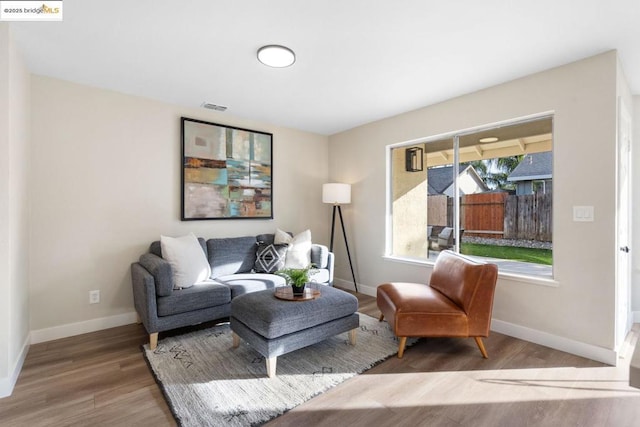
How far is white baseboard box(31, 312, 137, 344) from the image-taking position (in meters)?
2.80

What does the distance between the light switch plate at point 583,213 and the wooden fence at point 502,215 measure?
0.97 feet

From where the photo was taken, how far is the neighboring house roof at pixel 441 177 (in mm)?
3514

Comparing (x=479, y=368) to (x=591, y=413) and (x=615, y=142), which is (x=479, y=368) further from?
(x=615, y=142)

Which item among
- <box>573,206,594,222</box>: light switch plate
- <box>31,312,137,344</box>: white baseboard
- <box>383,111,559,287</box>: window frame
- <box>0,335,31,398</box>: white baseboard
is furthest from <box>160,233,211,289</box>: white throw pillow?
<box>573,206,594,222</box>: light switch plate

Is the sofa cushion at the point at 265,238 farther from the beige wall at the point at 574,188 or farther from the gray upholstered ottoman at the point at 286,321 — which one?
the beige wall at the point at 574,188

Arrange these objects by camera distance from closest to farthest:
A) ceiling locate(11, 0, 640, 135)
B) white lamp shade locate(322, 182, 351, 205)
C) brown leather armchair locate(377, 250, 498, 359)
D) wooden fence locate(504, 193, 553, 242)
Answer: ceiling locate(11, 0, 640, 135) < brown leather armchair locate(377, 250, 498, 359) < wooden fence locate(504, 193, 553, 242) < white lamp shade locate(322, 182, 351, 205)

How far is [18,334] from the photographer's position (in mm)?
2307

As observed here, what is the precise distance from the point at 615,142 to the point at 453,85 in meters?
1.37

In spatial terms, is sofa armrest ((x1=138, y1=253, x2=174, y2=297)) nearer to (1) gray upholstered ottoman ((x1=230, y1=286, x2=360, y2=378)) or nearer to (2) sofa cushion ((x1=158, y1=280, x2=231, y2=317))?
(2) sofa cushion ((x1=158, y1=280, x2=231, y2=317))

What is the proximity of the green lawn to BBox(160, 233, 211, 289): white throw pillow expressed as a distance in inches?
114

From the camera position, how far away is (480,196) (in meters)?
3.40

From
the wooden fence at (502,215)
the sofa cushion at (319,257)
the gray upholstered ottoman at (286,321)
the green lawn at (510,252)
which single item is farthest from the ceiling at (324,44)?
the gray upholstered ottoman at (286,321)

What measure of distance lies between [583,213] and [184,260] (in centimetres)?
353

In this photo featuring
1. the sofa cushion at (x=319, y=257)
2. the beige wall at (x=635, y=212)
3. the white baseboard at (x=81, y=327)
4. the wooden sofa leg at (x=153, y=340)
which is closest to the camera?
the wooden sofa leg at (x=153, y=340)
